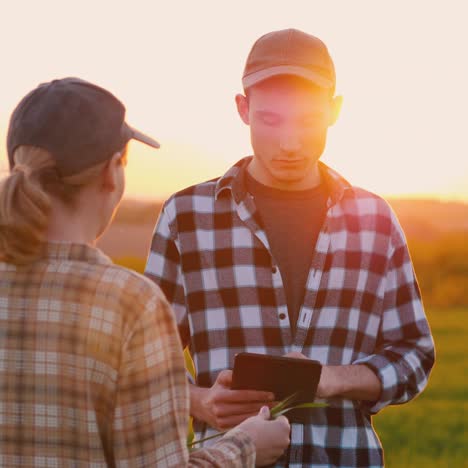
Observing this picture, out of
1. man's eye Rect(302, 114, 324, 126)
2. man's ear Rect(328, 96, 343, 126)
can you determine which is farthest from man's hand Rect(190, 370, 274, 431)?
man's ear Rect(328, 96, 343, 126)

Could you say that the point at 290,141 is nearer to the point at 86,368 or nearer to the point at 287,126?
the point at 287,126

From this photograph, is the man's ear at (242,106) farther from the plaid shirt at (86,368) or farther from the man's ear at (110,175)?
the plaid shirt at (86,368)

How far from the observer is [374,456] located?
11.9ft

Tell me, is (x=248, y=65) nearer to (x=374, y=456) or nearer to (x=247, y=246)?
(x=247, y=246)

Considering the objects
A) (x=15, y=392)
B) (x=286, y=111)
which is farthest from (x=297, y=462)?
(x=15, y=392)

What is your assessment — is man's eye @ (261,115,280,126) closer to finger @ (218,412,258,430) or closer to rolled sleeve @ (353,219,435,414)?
rolled sleeve @ (353,219,435,414)

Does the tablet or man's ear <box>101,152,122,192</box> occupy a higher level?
man's ear <box>101,152,122,192</box>

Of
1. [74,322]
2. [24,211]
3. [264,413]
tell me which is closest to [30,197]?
[24,211]

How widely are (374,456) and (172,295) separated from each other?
0.93m

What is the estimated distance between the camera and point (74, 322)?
2318 millimetres

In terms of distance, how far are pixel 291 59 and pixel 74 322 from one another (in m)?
1.66

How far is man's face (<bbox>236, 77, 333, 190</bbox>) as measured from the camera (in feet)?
11.5

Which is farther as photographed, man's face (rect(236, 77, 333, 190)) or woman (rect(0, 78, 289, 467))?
man's face (rect(236, 77, 333, 190))

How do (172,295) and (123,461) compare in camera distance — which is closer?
(123,461)
